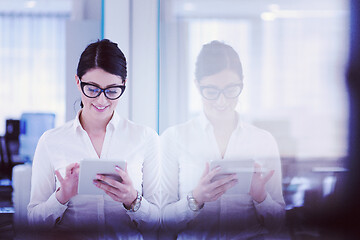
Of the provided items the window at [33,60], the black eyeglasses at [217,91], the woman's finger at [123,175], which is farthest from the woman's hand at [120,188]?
the black eyeglasses at [217,91]

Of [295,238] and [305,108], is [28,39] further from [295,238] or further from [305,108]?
[295,238]

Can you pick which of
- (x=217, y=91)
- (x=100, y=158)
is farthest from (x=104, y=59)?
(x=217, y=91)

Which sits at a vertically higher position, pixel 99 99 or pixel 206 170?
pixel 99 99

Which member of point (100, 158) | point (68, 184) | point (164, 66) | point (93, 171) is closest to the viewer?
point (93, 171)

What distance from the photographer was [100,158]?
1.83m

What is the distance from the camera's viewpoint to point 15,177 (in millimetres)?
1906

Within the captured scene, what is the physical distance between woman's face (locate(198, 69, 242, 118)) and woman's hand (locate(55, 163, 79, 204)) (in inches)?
30.9

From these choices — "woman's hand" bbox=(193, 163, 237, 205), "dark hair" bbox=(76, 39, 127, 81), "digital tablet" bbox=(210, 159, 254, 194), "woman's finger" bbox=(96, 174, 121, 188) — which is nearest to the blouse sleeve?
"woman's finger" bbox=(96, 174, 121, 188)

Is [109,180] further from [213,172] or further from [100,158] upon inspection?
[213,172]

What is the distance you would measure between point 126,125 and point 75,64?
439 mm

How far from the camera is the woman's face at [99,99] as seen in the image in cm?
175

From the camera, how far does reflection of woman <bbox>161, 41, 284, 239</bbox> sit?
1.88 m

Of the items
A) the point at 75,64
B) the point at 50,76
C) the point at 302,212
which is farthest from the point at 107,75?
the point at 302,212

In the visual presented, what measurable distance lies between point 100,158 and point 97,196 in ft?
0.66
